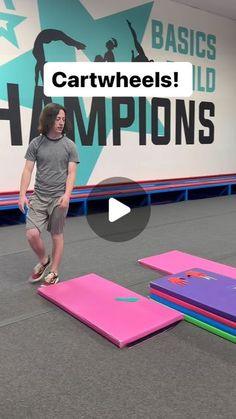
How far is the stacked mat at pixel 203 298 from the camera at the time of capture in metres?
2.05

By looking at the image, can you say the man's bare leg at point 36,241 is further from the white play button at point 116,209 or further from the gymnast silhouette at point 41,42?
the gymnast silhouette at point 41,42

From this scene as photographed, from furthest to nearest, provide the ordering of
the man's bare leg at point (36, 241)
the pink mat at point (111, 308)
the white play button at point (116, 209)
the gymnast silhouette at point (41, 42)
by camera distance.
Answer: the white play button at point (116, 209) < the gymnast silhouette at point (41, 42) < the man's bare leg at point (36, 241) < the pink mat at point (111, 308)

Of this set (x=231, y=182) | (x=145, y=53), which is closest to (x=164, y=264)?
(x=145, y=53)

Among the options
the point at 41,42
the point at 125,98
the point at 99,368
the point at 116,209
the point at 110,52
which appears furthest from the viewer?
the point at 116,209

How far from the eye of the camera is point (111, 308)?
7.49ft

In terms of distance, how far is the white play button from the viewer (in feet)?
18.3

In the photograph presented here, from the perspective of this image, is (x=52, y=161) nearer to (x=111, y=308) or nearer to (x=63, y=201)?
(x=63, y=201)

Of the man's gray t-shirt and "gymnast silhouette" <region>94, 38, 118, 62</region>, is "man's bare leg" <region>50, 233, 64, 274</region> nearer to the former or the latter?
the man's gray t-shirt

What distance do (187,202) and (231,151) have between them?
179cm

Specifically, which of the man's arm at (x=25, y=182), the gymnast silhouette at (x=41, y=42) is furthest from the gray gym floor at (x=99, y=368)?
the gymnast silhouette at (x=41, y=42)

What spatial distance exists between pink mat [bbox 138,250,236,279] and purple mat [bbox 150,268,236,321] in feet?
0.92

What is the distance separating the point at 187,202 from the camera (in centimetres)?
646

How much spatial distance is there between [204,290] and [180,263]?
2.59 feet

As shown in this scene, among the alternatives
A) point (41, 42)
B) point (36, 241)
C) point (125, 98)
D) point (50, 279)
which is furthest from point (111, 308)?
point (125, 98)
